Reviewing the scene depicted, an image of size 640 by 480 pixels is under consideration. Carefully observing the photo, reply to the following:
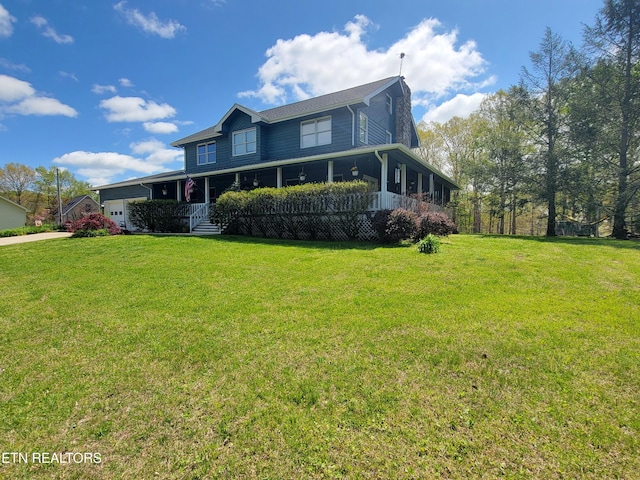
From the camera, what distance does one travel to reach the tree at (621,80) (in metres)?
14.0

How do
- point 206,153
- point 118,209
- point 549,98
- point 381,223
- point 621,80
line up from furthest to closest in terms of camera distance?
1. point 118,209
2. point 206,153
3. point 549,98
4. point 621,80
5. point 381,223

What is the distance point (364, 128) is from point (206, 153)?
34.6 ft

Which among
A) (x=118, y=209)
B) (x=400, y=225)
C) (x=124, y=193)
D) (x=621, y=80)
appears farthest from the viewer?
(x=124, y=193)

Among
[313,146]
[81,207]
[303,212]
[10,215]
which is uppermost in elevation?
[313,146]

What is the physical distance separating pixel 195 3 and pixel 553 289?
533 inches

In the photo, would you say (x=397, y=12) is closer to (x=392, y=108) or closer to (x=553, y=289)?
(x=392, y=108)

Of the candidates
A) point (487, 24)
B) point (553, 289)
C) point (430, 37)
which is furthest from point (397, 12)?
point (553, 289)

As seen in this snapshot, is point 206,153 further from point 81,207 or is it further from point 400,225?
point 81,207

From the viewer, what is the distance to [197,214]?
1594cm

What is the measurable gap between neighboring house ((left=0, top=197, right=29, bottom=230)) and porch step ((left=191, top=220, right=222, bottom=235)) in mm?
23511

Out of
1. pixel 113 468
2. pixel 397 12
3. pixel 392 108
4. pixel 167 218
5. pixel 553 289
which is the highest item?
pixel 397 12

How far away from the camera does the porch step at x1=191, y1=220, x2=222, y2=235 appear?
15.0 metres

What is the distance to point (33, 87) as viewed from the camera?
1795 centimetres

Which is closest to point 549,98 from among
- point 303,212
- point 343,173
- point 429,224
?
point 343,173
